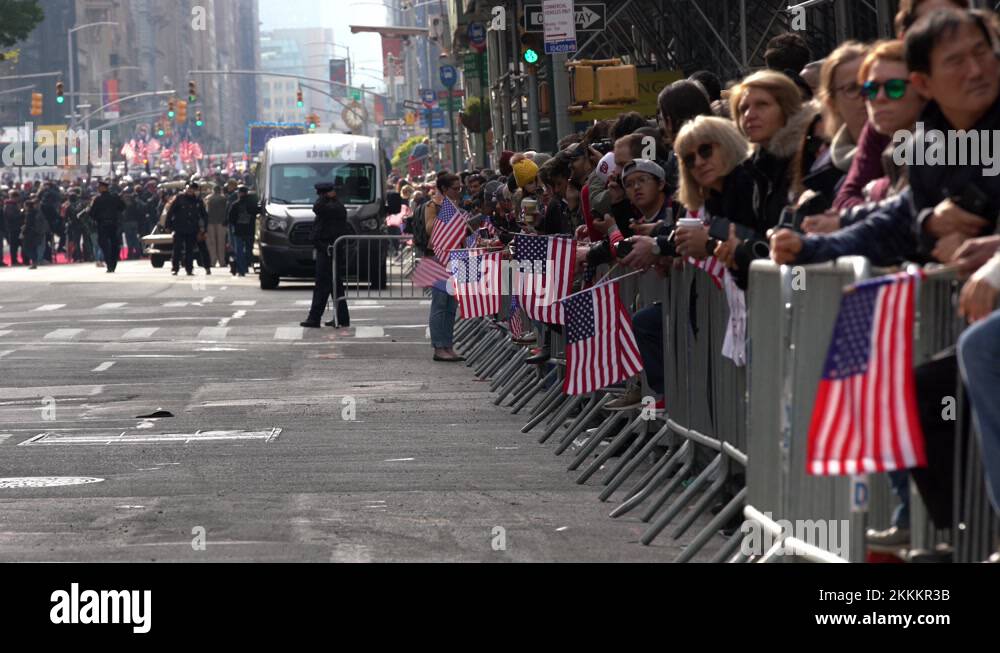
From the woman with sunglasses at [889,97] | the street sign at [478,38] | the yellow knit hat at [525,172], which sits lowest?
the yellow knit hat at [525,172]

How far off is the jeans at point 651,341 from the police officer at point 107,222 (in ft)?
111

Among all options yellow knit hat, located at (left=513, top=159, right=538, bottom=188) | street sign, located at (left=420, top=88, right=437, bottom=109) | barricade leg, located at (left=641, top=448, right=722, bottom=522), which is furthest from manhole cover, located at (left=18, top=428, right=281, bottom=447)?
street sign, located at (left=420, top=88, right=437, bottom=109)

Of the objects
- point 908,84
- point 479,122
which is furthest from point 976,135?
point 479,122

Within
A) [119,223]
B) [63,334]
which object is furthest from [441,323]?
[119,223]

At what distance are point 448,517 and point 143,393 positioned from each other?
757cm

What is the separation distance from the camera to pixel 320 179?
36.0m

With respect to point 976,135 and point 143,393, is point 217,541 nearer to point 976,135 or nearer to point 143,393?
point 976,135

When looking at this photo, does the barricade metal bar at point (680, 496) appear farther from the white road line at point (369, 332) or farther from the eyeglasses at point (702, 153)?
the white road line at point (369, 332)

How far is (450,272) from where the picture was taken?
17.7m

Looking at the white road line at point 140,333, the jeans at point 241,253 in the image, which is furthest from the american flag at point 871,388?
the jeans at point 241,253

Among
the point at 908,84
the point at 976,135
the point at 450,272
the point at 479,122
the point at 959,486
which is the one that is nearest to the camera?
the point at 959,486

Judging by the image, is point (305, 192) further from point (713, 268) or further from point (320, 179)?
point (713, 268)

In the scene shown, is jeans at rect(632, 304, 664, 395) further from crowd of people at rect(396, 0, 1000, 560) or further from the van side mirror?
the van side mirror

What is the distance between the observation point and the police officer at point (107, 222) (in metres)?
42.9
